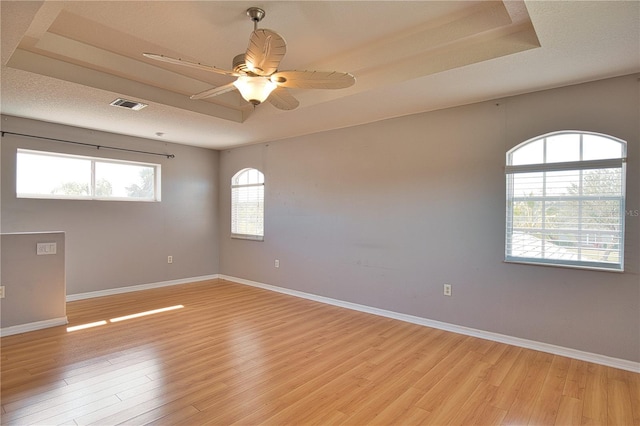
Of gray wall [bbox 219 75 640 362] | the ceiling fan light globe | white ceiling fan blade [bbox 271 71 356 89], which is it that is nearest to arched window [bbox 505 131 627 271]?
gray wall [bbox 219 75 640 362]

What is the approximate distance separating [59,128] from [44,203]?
105 cm

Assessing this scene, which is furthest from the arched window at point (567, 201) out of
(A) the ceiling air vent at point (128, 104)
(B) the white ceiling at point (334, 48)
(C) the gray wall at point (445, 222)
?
(A) the ceiling air vent at point (128, 104)

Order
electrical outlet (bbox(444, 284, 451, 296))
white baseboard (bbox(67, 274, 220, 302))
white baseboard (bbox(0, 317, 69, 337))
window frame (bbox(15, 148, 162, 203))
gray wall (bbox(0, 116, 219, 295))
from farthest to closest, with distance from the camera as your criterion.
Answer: white baseboard (bbox(67, 274, 220, 302)) < window frame (bbox(15, 148, 162, 203)) < gray wall (bbox(0, 116, 219, 295)) < electrical outlet (bbox(444, 284, 451, 296)) < white baseboard (bbox(0, 317, 69, 337))

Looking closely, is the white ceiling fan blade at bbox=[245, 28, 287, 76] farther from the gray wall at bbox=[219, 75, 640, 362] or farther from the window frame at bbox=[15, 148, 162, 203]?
the window frame at bbox=[15, 148, 162, 203]

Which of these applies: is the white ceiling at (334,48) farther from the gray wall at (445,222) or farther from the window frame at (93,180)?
the window frame at (93,180)

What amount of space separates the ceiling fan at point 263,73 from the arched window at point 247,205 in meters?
3.35

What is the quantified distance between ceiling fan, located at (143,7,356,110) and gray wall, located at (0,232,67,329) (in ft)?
8.98

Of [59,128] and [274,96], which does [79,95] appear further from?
[274,96]

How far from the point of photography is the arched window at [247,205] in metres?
5.86

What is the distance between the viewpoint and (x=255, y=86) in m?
2.30

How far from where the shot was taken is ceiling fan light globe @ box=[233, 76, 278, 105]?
7.46ft

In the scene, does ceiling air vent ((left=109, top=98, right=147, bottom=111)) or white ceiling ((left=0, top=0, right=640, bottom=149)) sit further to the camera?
ceiling air vent ((left=109, top=98, right=147, bottom=111))

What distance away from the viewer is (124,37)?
2859 mm

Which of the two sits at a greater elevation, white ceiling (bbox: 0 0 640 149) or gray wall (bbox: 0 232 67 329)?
white ceiling (bbox: 0 0 640 149)
